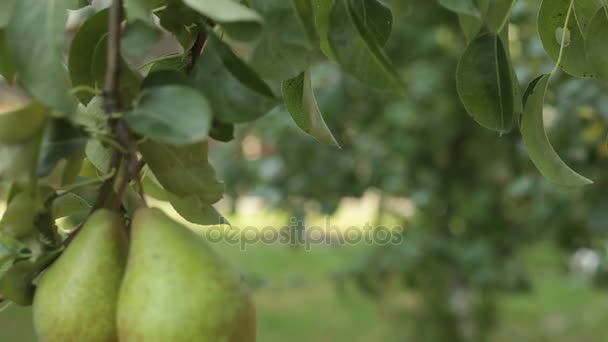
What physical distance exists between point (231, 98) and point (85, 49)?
148 mm

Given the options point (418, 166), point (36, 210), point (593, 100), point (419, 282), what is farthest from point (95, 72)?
point (419, 282)

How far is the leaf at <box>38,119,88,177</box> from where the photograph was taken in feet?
1.73

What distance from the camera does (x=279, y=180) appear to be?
262cm

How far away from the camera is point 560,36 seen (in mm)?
861

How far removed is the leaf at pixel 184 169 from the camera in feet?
1.92

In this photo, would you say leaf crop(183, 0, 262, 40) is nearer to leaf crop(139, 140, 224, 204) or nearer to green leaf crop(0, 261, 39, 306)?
leaf crop(139, 140, 224, 204)

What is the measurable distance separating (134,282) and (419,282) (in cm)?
259

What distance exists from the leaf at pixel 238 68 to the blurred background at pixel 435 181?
1.49 meters

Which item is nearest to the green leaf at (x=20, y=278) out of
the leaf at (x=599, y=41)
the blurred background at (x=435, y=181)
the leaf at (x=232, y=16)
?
the leaf at (x=232, y=16)

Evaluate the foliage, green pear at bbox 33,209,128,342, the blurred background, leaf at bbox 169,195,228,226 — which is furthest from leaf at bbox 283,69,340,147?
the blurred background

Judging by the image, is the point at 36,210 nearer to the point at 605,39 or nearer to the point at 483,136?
the point at 605,39

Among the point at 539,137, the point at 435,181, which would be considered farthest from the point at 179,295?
the point at 435,181

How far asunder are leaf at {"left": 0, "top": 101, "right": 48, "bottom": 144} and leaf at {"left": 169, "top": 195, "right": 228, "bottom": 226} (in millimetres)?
186

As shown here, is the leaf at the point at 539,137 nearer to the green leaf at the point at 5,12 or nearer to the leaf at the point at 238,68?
the leaf at the point at 238,68
